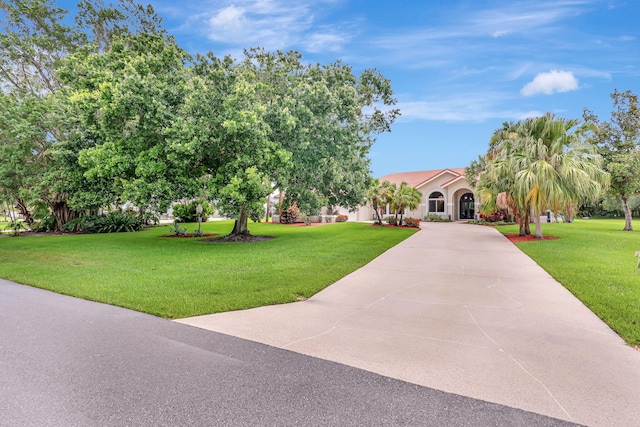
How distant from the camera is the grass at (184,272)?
20.8ft

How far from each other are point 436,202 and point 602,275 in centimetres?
2931

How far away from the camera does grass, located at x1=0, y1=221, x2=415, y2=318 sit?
634cm

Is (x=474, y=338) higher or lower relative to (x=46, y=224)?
lower

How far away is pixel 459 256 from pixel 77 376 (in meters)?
10.8

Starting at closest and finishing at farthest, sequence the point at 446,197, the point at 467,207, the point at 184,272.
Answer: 1. the point at 184,272
2. the point at 446,197
3. the point at 467,207

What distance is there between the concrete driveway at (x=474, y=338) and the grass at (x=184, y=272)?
77 cm

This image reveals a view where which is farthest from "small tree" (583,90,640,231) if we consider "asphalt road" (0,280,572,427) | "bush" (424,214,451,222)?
"asphalt road" (0,280,572,427)

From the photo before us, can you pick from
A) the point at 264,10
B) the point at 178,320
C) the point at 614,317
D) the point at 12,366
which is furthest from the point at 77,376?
the point at 264,10

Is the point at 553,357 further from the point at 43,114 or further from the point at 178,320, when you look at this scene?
the point at 43,114

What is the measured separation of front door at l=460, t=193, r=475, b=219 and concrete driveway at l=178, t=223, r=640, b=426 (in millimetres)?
30751

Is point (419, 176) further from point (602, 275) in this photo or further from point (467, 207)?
point (602, 275)

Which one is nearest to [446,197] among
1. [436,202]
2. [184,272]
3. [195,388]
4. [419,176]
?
[436,202]

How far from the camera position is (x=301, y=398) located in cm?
303

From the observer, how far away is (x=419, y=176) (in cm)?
4138
